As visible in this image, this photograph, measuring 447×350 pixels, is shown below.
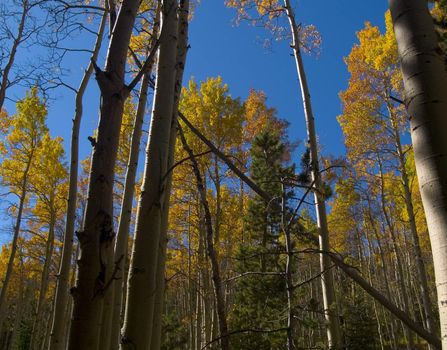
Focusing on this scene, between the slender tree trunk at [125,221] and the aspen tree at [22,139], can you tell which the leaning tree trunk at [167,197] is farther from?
the aspen tree at [22,139]

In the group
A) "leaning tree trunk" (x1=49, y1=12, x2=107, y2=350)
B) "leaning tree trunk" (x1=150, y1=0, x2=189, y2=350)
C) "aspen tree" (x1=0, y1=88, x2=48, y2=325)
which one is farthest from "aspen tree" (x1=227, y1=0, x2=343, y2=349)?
"aspen tree" (x1=0, y1=88, x2=48, y2=325)

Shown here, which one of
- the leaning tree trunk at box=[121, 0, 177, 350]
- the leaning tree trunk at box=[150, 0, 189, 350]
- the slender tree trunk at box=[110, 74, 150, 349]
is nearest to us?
the leaning tree trunk at box=[121, 0, 177, 350]

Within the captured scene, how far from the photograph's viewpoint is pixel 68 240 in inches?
213

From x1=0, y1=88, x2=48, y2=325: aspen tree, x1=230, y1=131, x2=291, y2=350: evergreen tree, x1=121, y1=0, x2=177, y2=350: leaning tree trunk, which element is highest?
x1=0, y1=88, x2=48, y2=325: aspen tree

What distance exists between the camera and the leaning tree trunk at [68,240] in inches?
195

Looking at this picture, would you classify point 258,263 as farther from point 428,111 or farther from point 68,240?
A: point 428,111

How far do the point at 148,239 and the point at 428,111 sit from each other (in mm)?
1153

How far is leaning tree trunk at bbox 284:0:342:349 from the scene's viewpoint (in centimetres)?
438

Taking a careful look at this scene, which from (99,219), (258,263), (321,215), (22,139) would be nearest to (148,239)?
(99,219)

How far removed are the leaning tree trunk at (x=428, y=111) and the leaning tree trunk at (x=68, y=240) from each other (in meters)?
4.20

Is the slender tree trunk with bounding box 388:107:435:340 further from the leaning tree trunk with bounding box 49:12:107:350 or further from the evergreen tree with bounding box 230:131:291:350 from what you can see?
the leaning tree trunk with bounding box 49:12:107:350

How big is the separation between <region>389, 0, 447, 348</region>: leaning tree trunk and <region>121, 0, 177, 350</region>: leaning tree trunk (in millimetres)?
1050

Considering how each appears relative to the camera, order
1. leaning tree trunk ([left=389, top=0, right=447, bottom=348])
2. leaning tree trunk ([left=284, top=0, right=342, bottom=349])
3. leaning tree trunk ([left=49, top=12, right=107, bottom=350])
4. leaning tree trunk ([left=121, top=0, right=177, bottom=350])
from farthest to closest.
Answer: leaning tree trunk ([left=49, top=12, right=107, bottom=350]) < leaning tree trunk ([left=284, top=0, right=342, bottom=349]) < leaning tree trunk ([left=121, top=0, right=177, bottom=350]) < leaning tree trunk ([left=389, top=0, right=447, bottom=348])

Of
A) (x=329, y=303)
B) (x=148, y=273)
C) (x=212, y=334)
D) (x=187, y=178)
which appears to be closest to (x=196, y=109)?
(x=187, y=178)
